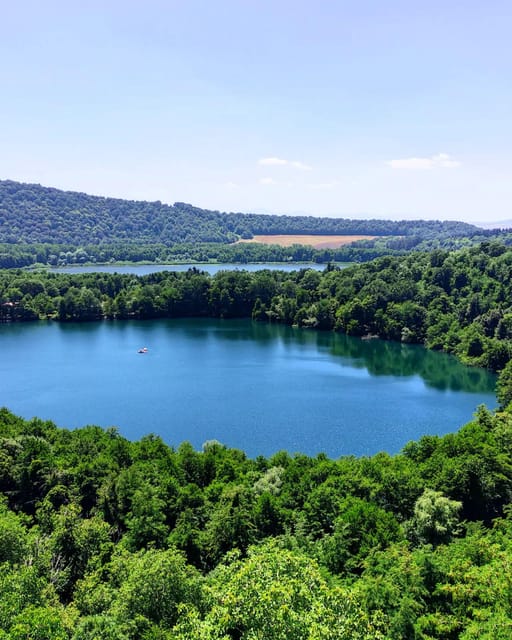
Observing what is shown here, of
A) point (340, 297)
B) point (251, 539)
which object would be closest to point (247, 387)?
point (251, 539)

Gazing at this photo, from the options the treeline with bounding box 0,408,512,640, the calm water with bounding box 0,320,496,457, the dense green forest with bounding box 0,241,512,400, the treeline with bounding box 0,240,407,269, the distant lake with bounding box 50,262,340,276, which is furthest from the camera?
the treeline with bounding box 0,240,407,269

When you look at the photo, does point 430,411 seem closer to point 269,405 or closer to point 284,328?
point 269,405

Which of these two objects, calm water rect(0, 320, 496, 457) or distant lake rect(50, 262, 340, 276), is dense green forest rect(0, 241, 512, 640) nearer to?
calm water rect(0, 320, 496, 457)

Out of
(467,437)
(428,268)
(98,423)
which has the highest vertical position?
(428,268)

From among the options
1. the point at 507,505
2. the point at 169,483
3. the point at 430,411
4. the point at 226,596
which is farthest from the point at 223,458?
the point at 430,411

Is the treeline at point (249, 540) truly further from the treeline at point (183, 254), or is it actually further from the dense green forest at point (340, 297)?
the treeline at point (183, 254)

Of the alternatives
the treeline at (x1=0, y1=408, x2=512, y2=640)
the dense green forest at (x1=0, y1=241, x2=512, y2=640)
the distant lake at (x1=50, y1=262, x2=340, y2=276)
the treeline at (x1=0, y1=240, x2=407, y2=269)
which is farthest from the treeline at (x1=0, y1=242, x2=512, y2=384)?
the treeline at (x1=0, y1=240, x2=407, y2=269)

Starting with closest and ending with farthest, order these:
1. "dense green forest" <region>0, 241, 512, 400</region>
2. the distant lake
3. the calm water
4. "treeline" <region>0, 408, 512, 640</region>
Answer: "treeline" <region>0, 408, 512, 640</region>, the calm water, "dense green forest" <region>0, 241, 512, 400</region>, the distant lake
